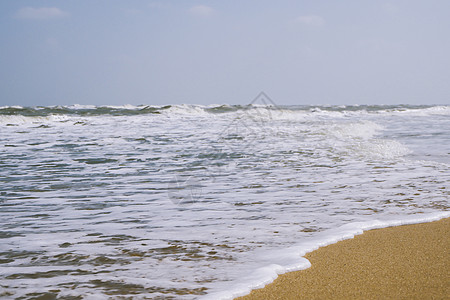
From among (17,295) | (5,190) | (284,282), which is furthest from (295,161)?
(17,295)

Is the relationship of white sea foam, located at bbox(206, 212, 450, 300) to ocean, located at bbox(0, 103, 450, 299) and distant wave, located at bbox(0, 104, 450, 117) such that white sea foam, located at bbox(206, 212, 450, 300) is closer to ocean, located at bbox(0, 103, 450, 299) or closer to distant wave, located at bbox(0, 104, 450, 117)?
ocean, located at bbox(0, 103, 450, 299)

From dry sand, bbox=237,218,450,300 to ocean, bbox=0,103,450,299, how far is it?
115 mm

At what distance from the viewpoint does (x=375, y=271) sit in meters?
2.20

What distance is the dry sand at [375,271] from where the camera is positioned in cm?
195

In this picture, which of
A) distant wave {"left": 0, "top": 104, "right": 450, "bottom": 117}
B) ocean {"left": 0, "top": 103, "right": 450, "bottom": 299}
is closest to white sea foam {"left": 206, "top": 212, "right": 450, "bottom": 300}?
ocean {"left": 0, "top": 103, "right": 450, "bottom": 299}

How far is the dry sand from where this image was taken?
1.95 metres

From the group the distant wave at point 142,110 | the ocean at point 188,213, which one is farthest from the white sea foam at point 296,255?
the distant wave at point 142,110

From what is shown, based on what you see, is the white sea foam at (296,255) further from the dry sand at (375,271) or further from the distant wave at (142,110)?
the distant wave at (142,110)

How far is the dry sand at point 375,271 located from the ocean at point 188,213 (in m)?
0.12

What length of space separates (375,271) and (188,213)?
1.71 m

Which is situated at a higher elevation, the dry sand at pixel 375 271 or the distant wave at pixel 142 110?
the distant wave at pixel 142 110

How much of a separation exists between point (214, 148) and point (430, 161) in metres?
3.79

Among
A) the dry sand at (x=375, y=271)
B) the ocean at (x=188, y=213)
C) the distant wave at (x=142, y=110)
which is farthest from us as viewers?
the distant wave at (x=142, y=110)

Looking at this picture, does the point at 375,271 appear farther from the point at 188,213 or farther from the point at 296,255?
the point at 188,213
